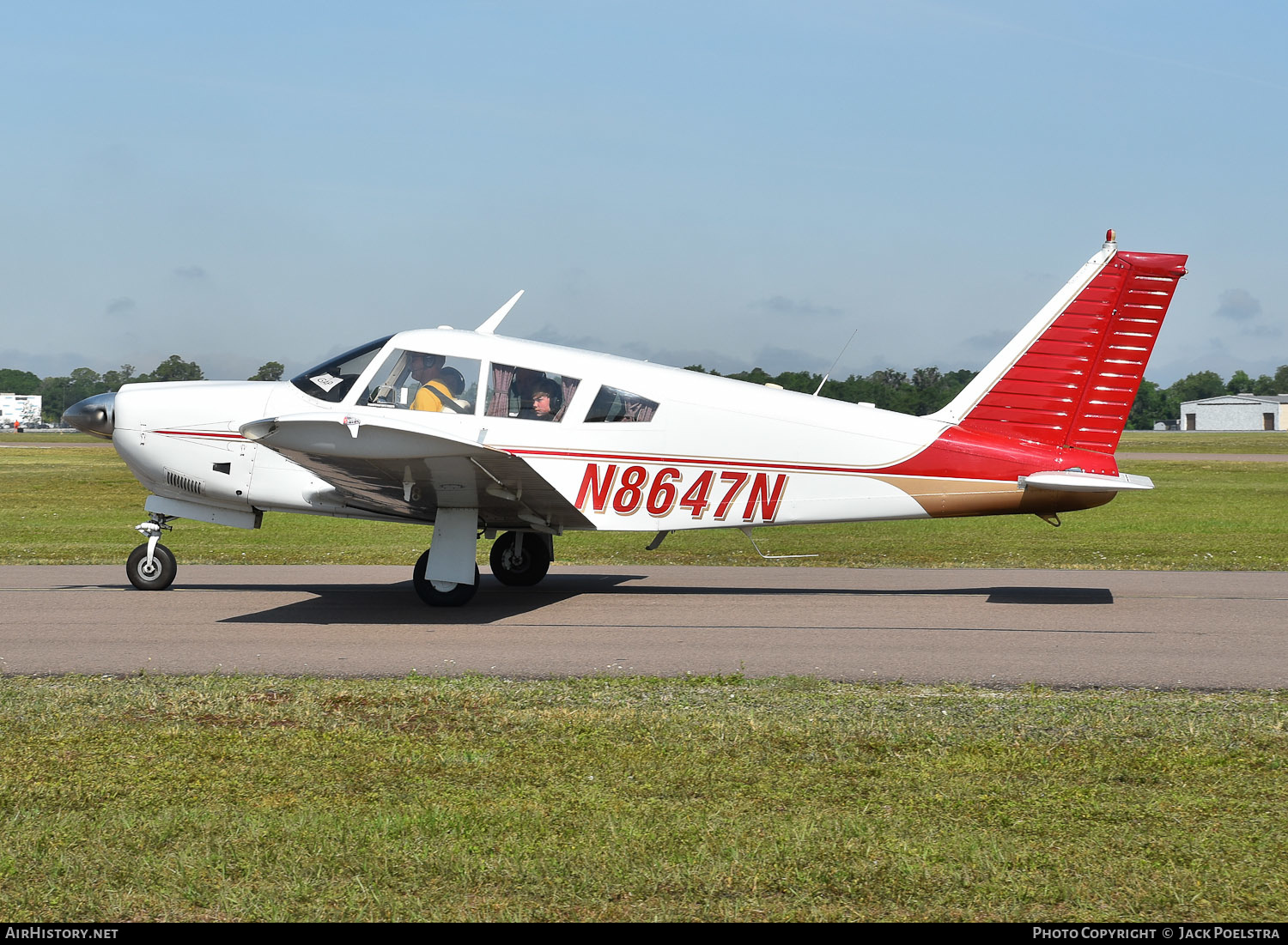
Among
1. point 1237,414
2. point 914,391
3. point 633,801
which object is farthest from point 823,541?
point 1237,414

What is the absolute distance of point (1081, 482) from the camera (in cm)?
1005

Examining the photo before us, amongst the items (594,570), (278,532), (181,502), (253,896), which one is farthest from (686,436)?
(278,532)

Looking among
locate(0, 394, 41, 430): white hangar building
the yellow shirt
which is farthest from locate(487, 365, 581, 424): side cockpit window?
locate(0, 394, 41, 430): white hangar building

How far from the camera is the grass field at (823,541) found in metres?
15.1

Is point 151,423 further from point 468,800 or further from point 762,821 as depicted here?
point 762,821

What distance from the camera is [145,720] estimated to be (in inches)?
241

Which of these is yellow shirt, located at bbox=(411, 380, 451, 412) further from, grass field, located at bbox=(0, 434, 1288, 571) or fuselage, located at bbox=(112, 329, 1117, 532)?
grass field, located at bbox=(0, 434, 1288, 571)

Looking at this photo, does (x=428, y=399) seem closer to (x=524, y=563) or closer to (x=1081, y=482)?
(x=524, y=563)

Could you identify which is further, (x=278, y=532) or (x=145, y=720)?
(x=278, y=532)

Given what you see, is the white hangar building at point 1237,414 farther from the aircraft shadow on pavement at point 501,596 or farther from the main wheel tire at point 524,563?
the main wheel tire at point 524,563

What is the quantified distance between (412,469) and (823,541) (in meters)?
10.2

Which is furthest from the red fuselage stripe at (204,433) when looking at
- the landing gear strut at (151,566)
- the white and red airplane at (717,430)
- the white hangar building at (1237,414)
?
the white hangar building at (1237,414)

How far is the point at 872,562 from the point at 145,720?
10387 mm

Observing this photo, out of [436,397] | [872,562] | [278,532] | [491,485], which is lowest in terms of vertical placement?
[278,532]
